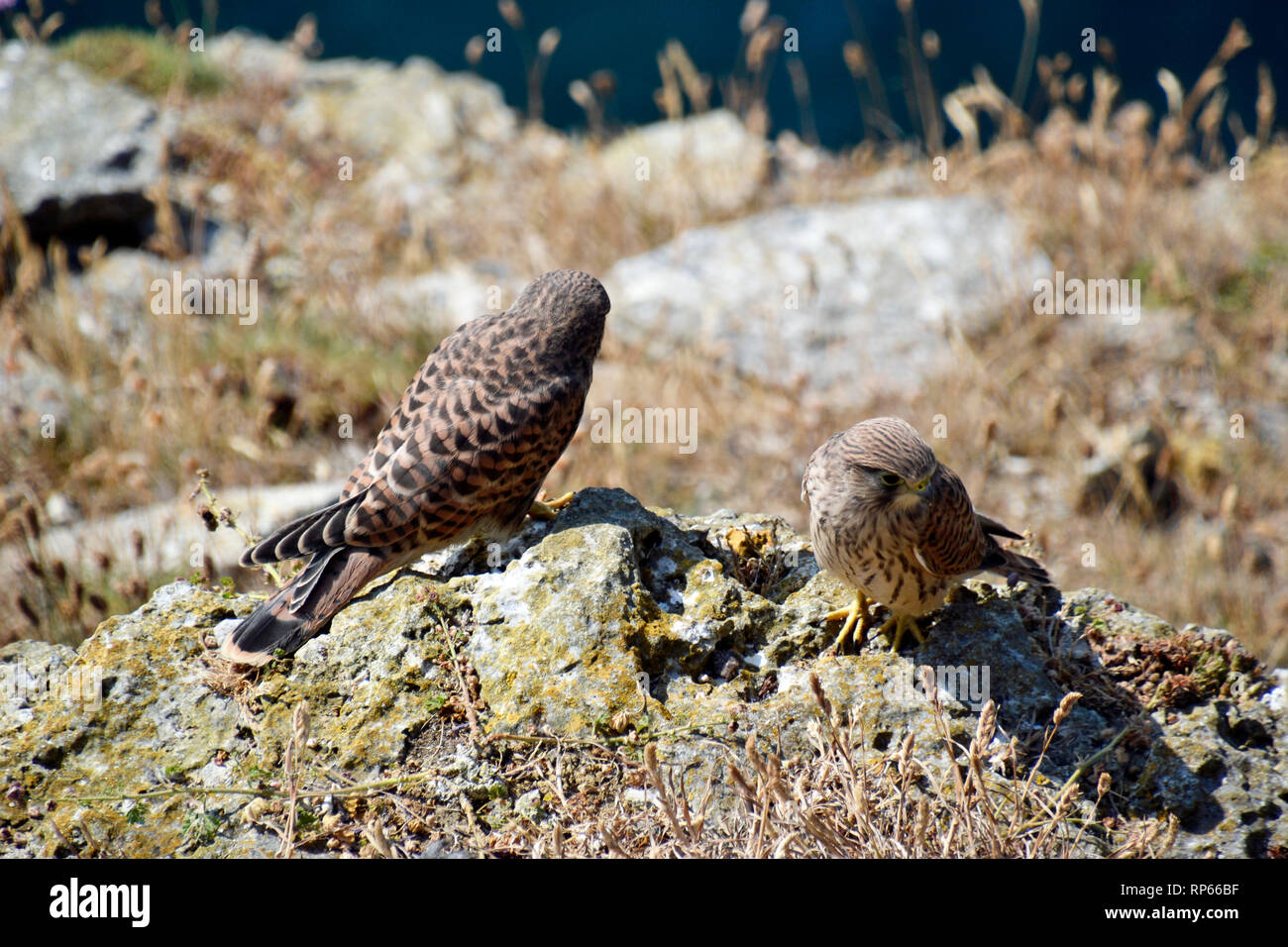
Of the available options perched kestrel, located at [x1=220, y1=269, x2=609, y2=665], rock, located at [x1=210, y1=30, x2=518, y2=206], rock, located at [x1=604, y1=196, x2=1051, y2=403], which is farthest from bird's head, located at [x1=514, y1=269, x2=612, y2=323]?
rock, located at [x1=210, y1=30, x2=518, y2=206]

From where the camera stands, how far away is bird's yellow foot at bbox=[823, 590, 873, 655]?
282 centimetres

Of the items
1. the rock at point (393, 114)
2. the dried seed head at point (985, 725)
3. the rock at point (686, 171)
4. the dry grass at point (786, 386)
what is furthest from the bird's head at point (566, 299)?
the rock at point (393, 114)

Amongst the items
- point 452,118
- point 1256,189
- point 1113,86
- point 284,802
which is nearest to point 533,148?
point 452,118

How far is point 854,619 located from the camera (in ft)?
9.42

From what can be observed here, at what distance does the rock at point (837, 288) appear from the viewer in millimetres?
6250

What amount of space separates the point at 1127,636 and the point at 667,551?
4.52 ft

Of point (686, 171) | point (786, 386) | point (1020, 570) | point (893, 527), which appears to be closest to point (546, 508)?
point (893, 527)

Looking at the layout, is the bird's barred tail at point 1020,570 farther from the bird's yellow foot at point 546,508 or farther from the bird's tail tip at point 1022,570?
the bird's yellow foot at point 546,508

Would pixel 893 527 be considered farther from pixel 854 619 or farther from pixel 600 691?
pixel 600 691

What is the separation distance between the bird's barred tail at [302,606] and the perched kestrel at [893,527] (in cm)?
130

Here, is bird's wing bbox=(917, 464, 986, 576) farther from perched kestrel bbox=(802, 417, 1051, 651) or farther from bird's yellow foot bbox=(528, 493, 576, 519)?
bird's yellow foot bbox=(528, 493, 576, 519)

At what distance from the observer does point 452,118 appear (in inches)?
388

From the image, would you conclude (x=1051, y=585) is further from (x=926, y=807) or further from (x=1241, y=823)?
(x=926, y=807)

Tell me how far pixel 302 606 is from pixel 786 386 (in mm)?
3936
